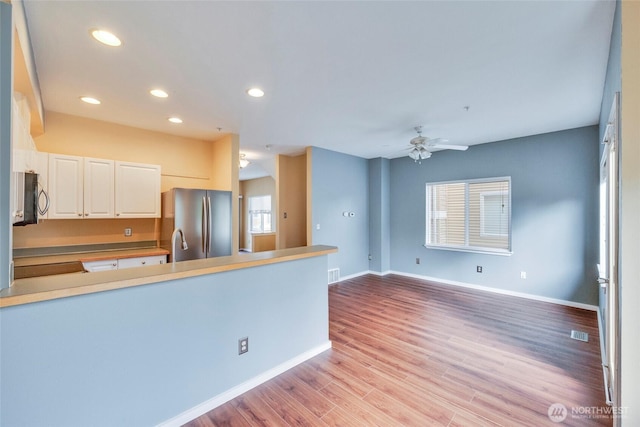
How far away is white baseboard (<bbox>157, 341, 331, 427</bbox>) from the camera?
5.91ft

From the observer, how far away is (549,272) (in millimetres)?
4254

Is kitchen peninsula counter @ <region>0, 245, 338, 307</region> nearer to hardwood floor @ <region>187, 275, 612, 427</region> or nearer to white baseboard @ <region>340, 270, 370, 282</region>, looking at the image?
hardwood floor @ <region>187, 275, 612, 427</region>

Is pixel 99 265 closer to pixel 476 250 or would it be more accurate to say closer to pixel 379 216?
pixel 379 216

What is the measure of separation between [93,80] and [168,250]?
2.21 metres

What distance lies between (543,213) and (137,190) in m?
6.24

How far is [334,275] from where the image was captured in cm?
552

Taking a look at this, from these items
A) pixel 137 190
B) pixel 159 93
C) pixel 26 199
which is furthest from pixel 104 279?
pixel 137 190

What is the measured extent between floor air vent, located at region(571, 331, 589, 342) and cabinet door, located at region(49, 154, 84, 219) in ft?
19.9

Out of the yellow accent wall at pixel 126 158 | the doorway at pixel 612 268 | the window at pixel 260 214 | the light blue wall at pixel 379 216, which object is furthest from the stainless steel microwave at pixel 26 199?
the window at pixel 260 214

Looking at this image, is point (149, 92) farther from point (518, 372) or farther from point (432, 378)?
point (518, 372)

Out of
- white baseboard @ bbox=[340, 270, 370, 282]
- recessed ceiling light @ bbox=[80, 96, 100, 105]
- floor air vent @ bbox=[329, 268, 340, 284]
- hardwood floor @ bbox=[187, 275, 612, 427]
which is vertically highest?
recessed ceiling light @ bbox=[80, 96, 100, 105]

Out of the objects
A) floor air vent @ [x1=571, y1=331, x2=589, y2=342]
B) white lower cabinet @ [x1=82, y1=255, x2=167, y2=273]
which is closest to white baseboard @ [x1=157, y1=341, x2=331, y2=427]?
white lower cabinet @ [x1=82, y1=255, x2=167, y2=273]

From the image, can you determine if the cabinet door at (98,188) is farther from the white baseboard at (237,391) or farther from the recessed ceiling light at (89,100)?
the white baseboard at (237,391)

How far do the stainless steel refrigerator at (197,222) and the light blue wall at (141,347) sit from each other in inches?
76.3
